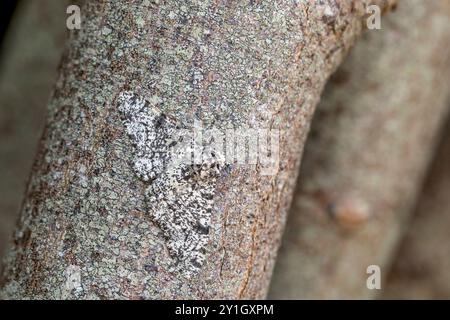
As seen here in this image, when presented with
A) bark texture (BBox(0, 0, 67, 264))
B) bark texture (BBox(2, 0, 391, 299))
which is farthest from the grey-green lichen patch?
bark texture (BBox(0, 0, 67, 264))

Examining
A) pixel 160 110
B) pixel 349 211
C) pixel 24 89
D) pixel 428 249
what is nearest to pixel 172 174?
pixel 160 110

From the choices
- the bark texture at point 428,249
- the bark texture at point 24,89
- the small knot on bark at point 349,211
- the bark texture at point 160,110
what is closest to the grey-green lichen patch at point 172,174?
the bark texture at point 160,110

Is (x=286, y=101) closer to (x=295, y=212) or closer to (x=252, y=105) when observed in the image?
(x=252, y=105)

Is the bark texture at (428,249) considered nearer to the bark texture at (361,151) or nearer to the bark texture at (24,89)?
the bark texture at (361,151)

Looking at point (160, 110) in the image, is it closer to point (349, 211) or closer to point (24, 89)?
point (349, 211)

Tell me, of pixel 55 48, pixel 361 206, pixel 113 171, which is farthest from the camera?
pixel 55 48

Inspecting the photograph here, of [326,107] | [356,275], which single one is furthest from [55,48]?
[356,275]
